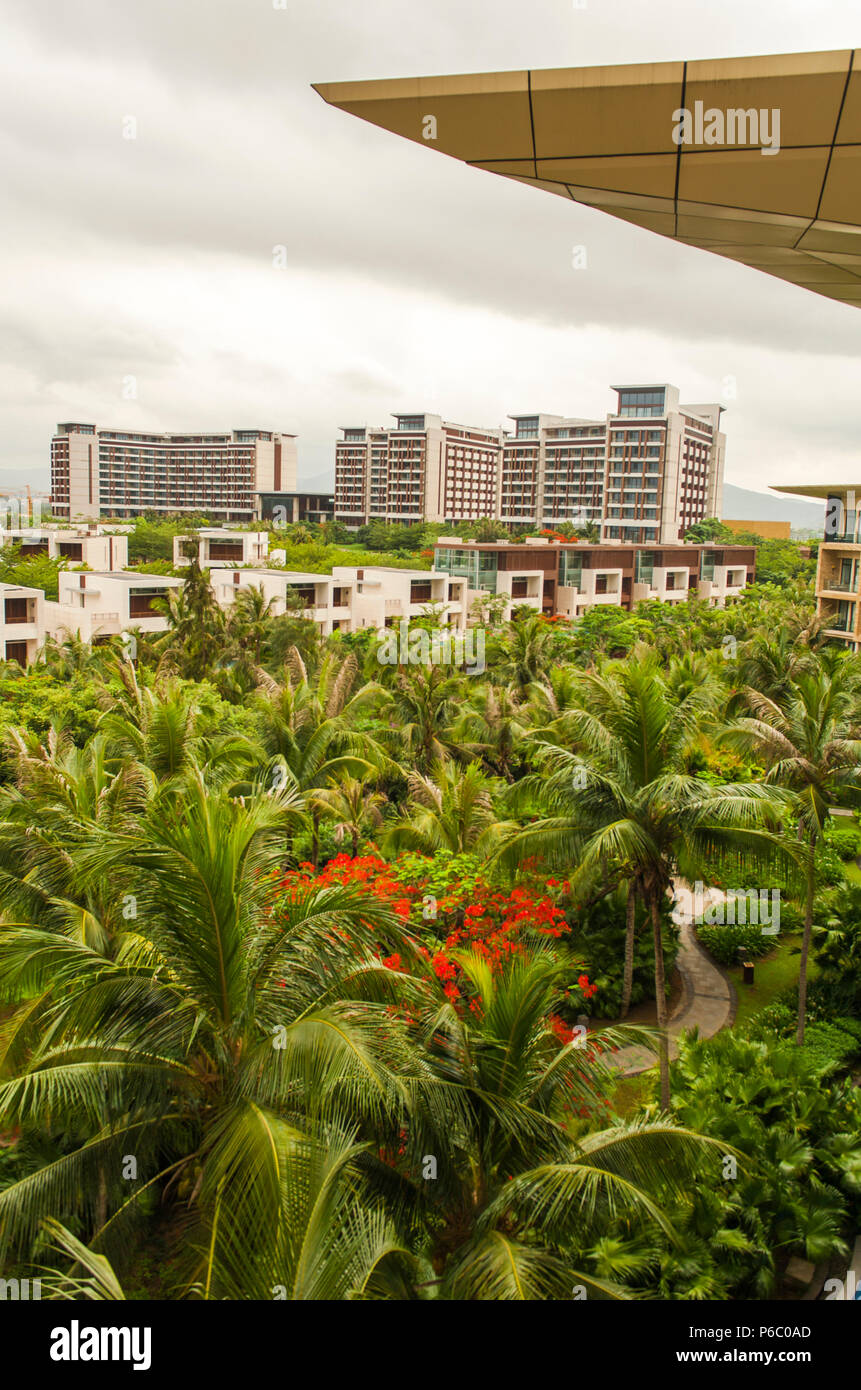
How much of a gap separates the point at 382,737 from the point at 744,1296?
63.1 feet

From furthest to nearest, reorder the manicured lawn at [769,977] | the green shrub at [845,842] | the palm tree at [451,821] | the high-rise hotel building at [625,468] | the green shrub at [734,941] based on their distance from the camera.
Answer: the high-rise hotel building at [625,468] < the green shrub at [845,842] < the green shrub at [734,941] < the manicured lawn at [769,977] < the palm tree at [451,821]

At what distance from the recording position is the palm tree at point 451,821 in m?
18.8

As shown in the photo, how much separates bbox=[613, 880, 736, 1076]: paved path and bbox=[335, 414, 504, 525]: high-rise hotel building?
117178 mm

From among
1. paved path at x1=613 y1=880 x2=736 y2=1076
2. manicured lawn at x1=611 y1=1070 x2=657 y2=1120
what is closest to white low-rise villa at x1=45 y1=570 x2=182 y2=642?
paved path at x1=613 y1=880 x2=736 y2=1076

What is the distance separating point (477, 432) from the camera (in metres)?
144

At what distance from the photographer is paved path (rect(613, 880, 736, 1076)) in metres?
16.8

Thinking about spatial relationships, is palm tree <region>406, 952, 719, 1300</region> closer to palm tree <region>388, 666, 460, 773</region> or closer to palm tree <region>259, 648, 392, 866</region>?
palm tree <region>259, 648, 392, 866</region>

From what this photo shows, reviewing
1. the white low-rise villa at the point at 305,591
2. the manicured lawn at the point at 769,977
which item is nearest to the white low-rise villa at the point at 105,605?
the white low-rise villa at the point at 305,591

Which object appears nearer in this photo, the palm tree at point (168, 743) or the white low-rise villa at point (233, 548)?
the palm tree at point (168, 743)

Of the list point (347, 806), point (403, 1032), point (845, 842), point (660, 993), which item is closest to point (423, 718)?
point (347, 806)

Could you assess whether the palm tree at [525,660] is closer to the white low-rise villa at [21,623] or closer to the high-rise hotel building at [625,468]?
the white low-rise villa at [21,623]

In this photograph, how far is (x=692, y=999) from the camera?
19734mm

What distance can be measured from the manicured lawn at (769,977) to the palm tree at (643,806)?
5.61 metres

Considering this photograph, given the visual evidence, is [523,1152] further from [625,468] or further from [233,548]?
[625,468]
